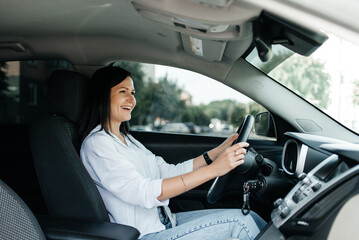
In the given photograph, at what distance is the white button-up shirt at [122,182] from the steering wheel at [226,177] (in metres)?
0.23

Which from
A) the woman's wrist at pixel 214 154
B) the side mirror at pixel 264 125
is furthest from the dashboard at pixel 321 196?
the side mirror at pixel 264 125

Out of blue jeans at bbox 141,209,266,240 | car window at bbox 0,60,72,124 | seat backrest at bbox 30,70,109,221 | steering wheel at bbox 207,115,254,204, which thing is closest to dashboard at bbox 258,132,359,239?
blue jeans at bbox 141,209,266,240

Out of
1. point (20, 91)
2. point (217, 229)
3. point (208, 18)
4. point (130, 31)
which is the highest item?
point (208, 18)

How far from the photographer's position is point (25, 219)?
4.24 feet

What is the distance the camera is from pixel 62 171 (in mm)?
1612

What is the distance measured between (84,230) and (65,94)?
0.69 meters

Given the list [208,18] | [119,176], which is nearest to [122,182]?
[119,176]

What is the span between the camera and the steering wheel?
165cm

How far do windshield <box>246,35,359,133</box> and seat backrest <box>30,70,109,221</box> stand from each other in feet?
3.36

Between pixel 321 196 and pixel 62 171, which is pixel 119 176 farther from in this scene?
pixel 321 196

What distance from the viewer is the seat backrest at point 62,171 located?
159 cm

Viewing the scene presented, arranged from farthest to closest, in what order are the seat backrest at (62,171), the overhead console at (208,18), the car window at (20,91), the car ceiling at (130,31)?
the car window at (20,91) → the seat backrest at (62,171) → the car ceiling at (130,31) → the overhead console at (208,18)

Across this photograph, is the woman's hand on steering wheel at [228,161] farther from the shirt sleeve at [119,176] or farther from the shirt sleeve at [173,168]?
the shirt sleeve at [173,168]

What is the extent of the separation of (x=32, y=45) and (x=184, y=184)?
1471 millimetres
